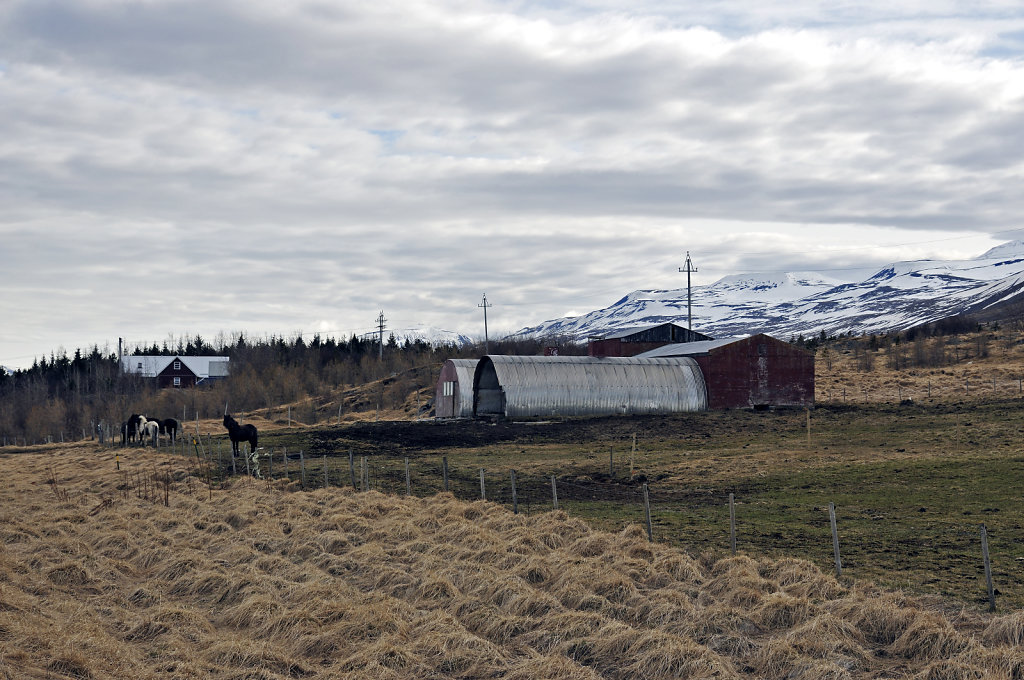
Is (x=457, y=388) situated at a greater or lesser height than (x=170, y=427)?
greater

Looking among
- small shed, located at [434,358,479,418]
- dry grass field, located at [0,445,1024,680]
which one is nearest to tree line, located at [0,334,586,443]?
small shed, located at [434,358,479,418]

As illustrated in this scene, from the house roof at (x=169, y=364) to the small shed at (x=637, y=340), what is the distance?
7652cm

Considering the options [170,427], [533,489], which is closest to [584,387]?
[170,427]

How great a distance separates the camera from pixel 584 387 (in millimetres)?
67250

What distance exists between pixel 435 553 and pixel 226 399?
10124 cm

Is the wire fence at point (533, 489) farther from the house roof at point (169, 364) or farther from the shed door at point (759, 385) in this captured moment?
the house roof at point (169, 364)

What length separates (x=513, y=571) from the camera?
18.6 meters

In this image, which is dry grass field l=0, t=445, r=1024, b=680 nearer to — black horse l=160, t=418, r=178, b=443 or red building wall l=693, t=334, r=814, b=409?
black horse l=160, t=418, r=178, b=443

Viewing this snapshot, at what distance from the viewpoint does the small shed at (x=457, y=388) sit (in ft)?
223

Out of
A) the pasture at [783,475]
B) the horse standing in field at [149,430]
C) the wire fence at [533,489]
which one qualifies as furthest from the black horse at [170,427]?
the wire fence at [533,489]

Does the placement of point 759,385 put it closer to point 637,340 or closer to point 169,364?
point 637,340

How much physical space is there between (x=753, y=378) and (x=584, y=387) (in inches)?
516

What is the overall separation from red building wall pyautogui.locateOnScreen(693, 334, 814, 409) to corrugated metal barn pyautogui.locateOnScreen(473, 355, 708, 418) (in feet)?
3.94

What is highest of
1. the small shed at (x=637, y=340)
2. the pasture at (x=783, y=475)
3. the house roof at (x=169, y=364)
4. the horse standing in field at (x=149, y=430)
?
the house roof at (x=169, y=364)
